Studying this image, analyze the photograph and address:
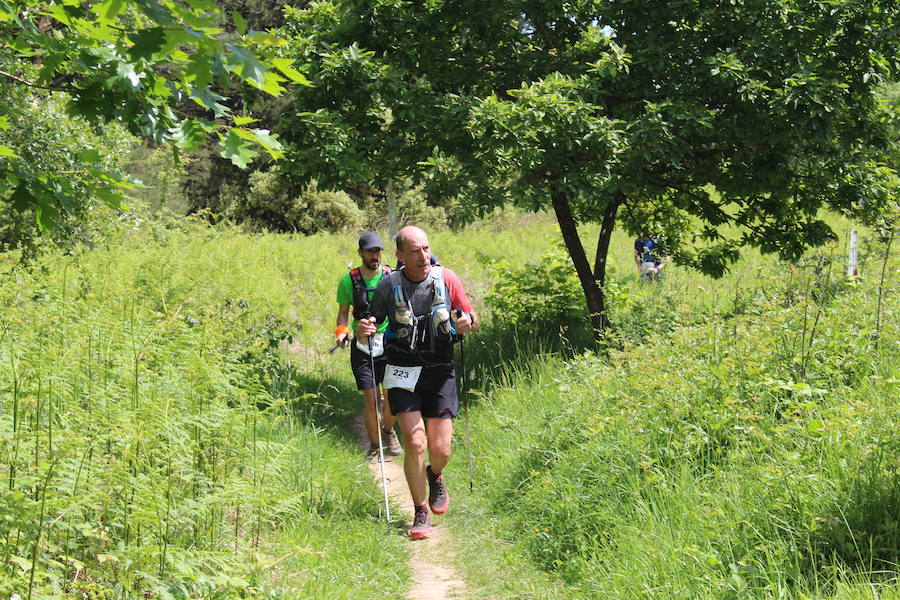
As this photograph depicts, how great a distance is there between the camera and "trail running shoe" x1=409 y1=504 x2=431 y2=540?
6.18 meters

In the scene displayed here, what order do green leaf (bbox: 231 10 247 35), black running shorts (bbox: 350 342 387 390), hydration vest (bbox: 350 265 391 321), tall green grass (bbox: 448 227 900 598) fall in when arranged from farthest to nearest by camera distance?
black running shorts (bbox: 350 342 387 390) → hydration vest (bbox: 350 265 391 321) → tall green grass (bbox: 448 227 900 598) → green leaf (bbox: 231 10 247 35)

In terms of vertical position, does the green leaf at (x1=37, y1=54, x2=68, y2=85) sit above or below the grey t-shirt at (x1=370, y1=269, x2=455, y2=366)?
above

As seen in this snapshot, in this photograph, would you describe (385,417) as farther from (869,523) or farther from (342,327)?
(869,523)

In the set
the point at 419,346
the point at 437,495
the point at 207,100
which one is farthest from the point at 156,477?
the point at 437,495

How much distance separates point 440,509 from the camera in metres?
6.55

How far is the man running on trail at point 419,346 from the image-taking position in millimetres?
6145

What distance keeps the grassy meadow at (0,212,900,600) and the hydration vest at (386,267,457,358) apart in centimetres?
113

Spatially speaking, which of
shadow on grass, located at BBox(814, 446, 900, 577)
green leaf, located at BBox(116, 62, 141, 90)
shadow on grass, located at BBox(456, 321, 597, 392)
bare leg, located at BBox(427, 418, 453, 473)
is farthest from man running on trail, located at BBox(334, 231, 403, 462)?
shadow on grass, located at BBox(814, 446, 900, 577)

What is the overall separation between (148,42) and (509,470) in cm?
505

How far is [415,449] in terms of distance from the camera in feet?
20.3

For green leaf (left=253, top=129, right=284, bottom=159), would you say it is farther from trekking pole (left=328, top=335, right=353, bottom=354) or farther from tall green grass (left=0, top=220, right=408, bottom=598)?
trekking pole (left=328, top=335, right=353, bottom=354)

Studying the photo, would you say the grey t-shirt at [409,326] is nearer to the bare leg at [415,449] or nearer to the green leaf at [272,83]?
the bare leg at [415,449]

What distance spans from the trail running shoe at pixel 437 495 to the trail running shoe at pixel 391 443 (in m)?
1.93

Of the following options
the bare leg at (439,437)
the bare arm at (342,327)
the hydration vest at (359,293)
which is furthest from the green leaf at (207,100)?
the hydration vest at (359,293)
